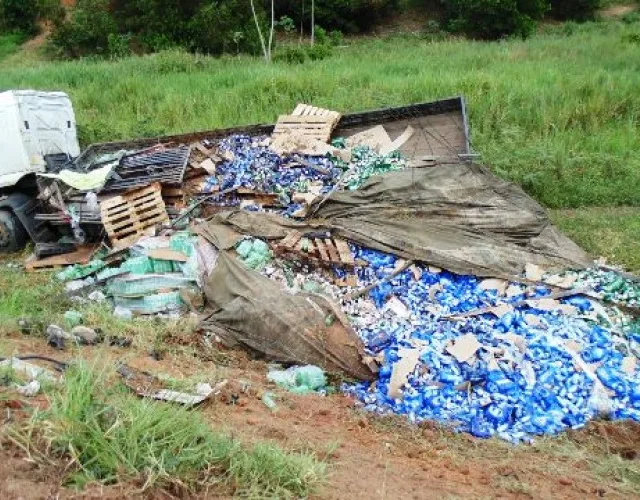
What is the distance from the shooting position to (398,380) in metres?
5.78

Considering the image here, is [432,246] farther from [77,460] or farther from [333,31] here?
[333,31]

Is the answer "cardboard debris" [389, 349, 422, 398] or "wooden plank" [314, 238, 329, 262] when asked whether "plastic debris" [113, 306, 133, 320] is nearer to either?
"wooden plank" [314, 238, 329, 262]

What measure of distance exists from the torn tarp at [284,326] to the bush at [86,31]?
24112 mm

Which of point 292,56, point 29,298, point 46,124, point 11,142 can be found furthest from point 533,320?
point 292,56

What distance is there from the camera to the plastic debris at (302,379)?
586cm

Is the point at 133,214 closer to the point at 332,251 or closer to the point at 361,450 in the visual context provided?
the point at 332,251

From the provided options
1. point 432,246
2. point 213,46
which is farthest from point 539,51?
point 432,246

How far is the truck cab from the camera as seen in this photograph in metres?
9.89

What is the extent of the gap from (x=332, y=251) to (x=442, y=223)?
152 cm

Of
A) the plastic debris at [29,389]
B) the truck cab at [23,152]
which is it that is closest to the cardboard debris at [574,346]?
the plastic debris at [29,389]

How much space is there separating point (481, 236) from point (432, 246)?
2.36 ft

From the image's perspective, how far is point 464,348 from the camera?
5988mm

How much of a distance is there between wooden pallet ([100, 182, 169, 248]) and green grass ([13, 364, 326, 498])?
604 cm

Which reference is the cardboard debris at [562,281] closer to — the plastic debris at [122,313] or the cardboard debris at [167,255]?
the cardboard debris at [167,255]
